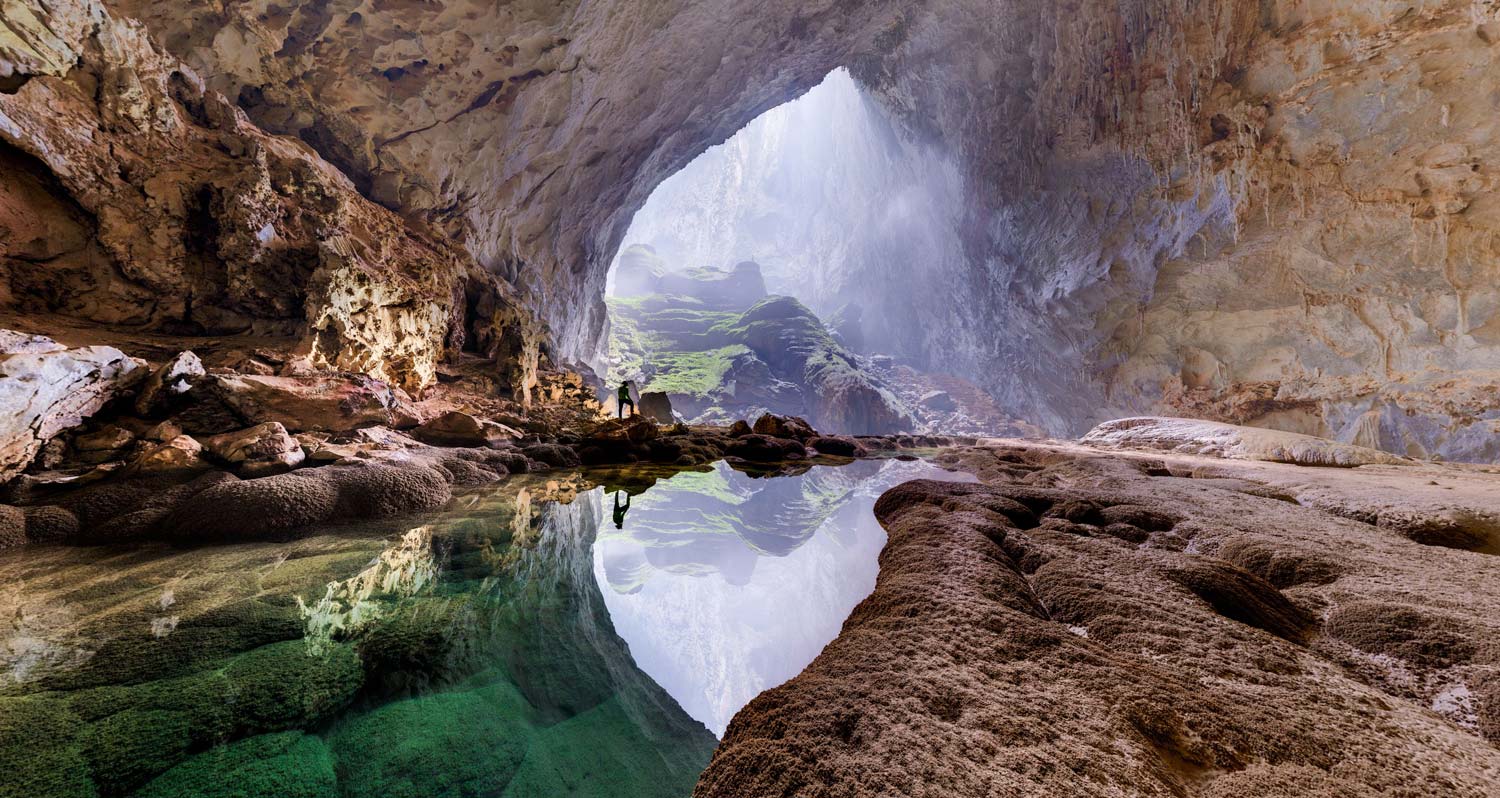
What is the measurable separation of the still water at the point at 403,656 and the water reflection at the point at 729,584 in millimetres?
22

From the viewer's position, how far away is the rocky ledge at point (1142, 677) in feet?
3.85

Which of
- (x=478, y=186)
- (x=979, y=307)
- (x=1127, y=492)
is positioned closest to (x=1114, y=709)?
(x=1127, y=492)

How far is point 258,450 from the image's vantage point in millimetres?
5113

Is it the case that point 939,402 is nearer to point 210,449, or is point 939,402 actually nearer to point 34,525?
point 210,449

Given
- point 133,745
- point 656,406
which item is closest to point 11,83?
point 133,745

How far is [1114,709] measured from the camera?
138 centimetres

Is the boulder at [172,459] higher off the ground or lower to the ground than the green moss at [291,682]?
higher

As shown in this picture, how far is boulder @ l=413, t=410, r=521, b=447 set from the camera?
8148 millimetres

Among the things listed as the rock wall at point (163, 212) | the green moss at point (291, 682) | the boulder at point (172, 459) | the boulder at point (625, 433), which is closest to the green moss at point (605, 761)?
the green moss at point (291, 682)

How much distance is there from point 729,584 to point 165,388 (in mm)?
7065

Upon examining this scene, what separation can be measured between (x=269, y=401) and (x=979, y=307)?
35.1 metres

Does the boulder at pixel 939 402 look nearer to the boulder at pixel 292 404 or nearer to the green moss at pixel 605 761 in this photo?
the boulder at pixel 292 404

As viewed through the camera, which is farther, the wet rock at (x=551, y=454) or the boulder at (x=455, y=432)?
the wet rock at (x=551, y=454)

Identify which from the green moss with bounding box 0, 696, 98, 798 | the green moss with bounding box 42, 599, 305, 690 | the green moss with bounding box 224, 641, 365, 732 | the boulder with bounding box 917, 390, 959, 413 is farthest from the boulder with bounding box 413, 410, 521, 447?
the boulder with bounding box 917, 390, 959, 413
